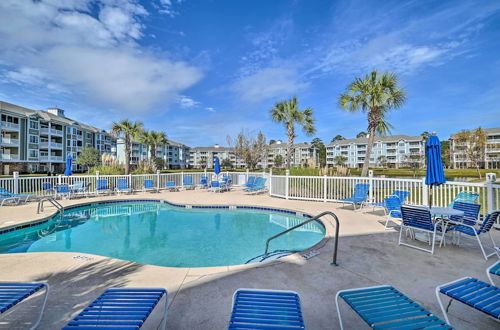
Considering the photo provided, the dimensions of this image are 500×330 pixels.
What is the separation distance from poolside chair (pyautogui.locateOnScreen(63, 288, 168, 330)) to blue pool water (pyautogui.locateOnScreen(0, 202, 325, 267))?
2980 mm

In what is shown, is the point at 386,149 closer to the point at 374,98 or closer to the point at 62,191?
the point at 374,98

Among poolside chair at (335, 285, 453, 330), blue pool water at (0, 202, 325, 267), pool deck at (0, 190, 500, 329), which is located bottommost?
blue pool water at (0, 202, 325, 267)

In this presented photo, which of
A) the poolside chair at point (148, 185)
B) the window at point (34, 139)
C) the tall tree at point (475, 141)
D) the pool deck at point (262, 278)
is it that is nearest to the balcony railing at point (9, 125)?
the window at point (34, 139)

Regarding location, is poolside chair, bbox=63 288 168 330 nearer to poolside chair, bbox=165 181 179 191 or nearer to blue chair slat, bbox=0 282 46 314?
blue chair slat, bbox=0 282 46 314

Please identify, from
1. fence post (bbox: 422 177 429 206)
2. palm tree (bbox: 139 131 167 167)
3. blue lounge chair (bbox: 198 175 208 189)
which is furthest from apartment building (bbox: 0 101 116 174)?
fence post (bbox: 422 177 429 206)

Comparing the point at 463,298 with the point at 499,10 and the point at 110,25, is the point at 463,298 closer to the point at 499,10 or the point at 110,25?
the point at 499,10

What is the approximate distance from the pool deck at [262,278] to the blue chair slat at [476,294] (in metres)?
0.43

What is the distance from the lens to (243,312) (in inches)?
68.2

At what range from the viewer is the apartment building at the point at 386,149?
62.2m

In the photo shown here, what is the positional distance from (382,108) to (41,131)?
44.9m

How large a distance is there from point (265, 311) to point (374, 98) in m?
13.2

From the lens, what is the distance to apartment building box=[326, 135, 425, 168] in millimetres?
62250

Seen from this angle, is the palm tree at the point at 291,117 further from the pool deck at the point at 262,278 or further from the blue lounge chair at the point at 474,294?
the blue lounge chair at the point at 474,294

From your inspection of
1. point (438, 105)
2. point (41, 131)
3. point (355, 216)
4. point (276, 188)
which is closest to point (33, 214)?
point (276, 188)
